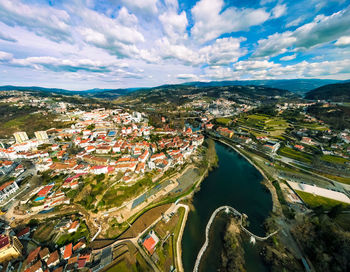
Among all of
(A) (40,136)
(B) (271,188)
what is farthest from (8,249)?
(B) (271,188)

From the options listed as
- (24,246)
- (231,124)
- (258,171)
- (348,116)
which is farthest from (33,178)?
(348,116)

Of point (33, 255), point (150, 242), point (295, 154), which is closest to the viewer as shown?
point (33, 255)

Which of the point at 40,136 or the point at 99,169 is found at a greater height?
the point at 40,136

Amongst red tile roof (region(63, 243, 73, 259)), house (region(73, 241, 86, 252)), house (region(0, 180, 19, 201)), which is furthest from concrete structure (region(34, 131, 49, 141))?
house (region(73, 241, 86, 252))

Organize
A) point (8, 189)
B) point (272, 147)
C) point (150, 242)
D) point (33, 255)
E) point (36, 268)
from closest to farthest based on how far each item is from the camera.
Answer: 1. point (36, 268)
2. point (33, 255)
3. point (150, 242)
4. point (8, 189)
5. point (272, 147)

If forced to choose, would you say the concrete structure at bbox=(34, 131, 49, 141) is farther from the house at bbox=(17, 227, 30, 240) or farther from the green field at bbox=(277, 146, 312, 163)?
the green field at bbox=(277, 146, 312, 163)

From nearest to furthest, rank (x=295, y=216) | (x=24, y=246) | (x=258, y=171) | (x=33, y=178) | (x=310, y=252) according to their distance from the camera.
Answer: (x=310, y=252), (x=24, y=246), (x=295, y=216), (x=33, y=178), (x=258, y=171)

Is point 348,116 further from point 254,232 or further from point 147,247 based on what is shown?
point 147,247

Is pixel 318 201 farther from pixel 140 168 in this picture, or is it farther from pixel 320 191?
pixel 140 168
